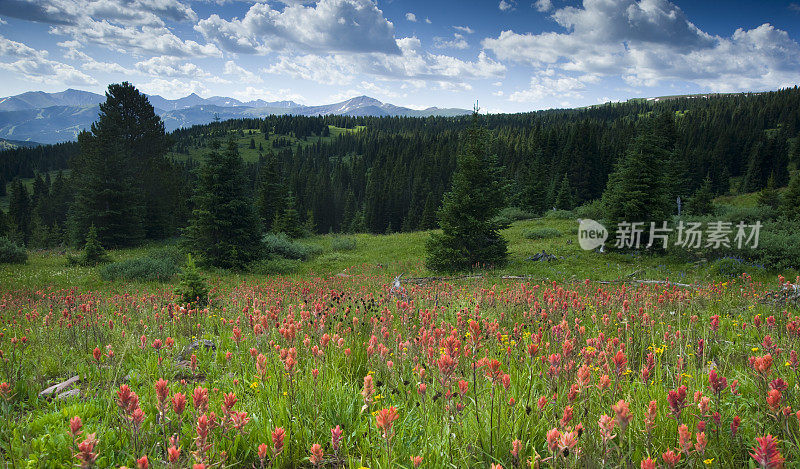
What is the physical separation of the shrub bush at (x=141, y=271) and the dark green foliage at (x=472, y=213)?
13680mm

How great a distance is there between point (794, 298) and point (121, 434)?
10026 mm

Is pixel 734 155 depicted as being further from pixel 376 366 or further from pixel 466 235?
pixel 376 366

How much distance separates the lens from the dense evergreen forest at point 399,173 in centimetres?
3594

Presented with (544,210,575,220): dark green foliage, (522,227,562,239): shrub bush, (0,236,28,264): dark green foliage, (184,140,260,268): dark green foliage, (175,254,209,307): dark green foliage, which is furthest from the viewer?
(544,210,575,220): dark green foliage

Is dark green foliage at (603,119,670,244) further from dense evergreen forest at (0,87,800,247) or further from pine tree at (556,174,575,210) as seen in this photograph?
pine tree at (556,174,575,210)

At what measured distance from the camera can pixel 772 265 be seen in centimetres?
1563

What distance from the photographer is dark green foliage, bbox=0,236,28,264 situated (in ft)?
73.7

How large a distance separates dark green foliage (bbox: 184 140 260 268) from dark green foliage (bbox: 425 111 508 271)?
40.0 ft

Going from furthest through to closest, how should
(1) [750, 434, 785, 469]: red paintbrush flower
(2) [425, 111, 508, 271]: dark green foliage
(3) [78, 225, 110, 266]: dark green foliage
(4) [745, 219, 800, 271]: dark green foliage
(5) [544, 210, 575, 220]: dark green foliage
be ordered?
(5) [544, 210, 575, 220]: dark green foliage < (3) [78, 225, 110, 266]: dark green foliage < (2) [425, 111, 508, 271]: dark green foliage < (4) [745, 219, 800, 271]: dark green foliage < (1) [750, 434, 785, 469]: red paintbrush flower

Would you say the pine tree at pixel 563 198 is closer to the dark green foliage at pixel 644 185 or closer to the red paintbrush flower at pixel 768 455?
the dark green foliage at pixel 644 185

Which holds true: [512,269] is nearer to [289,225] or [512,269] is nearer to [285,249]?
[285,249]

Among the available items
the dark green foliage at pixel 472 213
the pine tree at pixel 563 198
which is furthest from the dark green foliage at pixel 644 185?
the pine tree at pixel 563 198

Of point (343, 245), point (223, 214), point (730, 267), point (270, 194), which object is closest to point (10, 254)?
point (223, 214)

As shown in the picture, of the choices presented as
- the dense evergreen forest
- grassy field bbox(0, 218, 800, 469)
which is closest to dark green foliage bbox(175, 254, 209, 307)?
grassy field bbox(0, 218, 800, 469)
